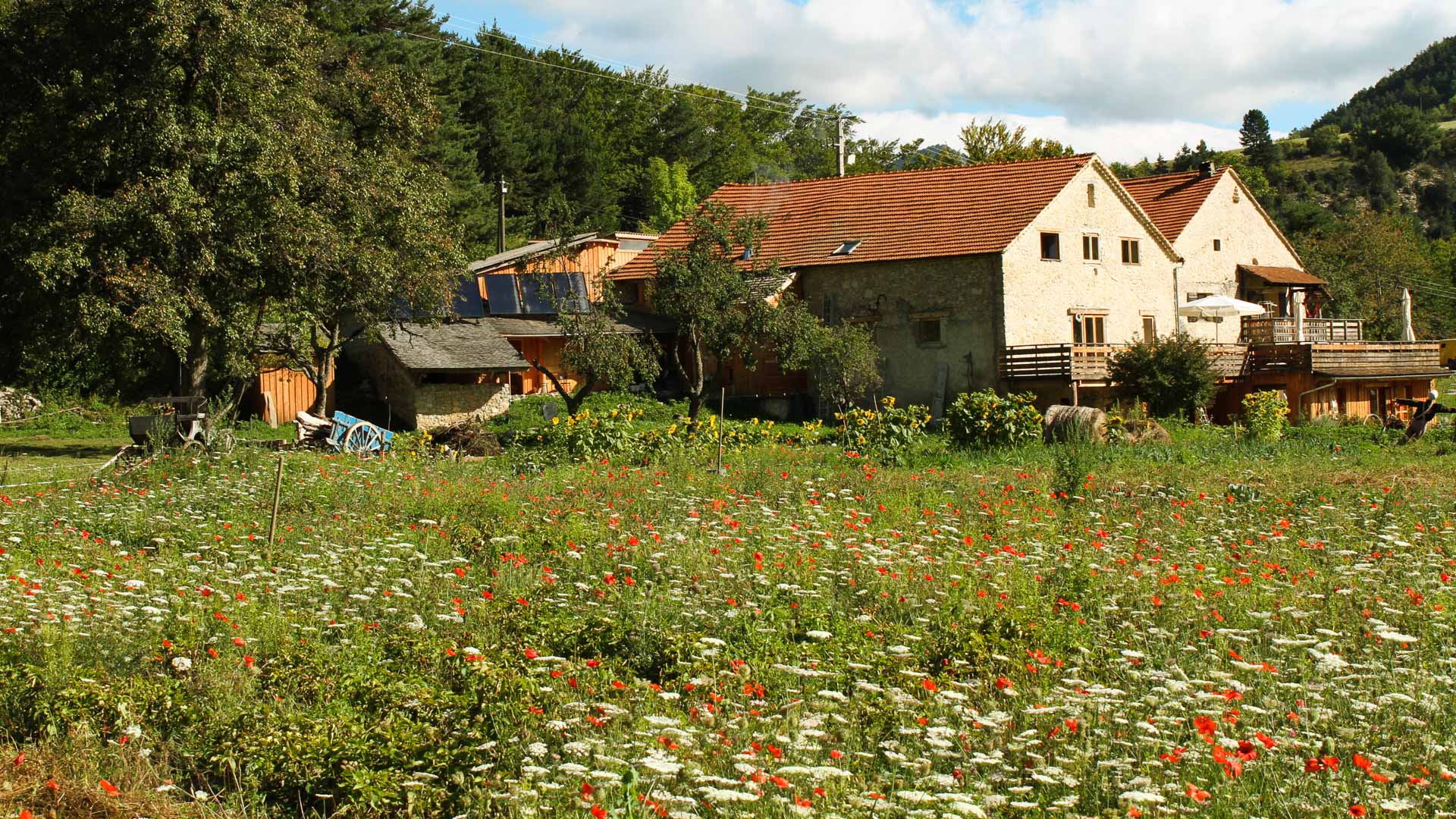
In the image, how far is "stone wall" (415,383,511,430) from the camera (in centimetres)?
3416

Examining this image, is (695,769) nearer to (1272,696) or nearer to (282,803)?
(282,803)

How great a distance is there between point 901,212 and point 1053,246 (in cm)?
488

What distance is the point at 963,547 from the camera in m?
10.9

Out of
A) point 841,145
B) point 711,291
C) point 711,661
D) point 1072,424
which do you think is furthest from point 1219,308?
point 711,661

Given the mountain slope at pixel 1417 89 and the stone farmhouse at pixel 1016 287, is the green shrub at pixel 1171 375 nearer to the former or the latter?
the stone farmhouse at pixel 1016 287

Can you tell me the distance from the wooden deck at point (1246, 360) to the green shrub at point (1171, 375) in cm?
80

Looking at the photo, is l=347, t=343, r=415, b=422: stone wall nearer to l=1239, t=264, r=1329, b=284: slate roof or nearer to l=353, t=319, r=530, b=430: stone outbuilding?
l=353, t=319, r=530, b=430: stone outbuilding

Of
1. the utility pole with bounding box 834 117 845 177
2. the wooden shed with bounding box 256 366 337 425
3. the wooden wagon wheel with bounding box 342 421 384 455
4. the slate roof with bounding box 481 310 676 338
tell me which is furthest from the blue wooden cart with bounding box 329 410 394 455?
the utility pole with bounding box 834 117 845 177

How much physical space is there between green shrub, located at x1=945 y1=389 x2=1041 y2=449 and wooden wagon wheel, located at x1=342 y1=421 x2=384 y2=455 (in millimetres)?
11883

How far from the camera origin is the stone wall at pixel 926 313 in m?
35.8

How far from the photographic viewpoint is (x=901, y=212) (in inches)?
1549

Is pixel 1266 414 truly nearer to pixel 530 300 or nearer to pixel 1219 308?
pixel 1219 308

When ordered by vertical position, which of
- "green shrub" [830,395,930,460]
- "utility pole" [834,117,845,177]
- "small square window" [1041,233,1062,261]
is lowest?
"green shrub" [830,395,930,460]

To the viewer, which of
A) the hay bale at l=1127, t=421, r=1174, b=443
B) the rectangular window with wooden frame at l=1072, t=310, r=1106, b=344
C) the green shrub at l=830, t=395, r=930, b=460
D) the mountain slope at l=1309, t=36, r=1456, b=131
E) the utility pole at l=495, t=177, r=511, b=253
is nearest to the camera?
the green shrub at l=830, t=395, r=930, b=460
